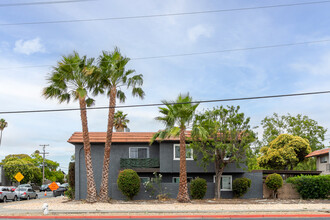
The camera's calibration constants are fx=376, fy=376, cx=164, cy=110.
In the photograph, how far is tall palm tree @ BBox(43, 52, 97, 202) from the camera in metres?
26.7

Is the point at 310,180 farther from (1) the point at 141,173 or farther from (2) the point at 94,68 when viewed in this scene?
(2) the point at 94,68

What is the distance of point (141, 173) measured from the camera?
32.0 meters

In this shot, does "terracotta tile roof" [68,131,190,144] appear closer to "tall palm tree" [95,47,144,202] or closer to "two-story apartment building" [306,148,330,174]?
"tall palm tree" [95,47,144,202]

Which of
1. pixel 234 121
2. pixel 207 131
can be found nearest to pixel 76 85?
pixel 207 131

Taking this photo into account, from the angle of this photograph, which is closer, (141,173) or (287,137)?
(141,173)

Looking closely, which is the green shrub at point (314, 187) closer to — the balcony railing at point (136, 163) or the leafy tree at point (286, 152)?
the balcony railing at point (136, 163)

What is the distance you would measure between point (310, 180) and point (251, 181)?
14.9 feet

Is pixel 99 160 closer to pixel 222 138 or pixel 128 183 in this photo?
pixel 128 183

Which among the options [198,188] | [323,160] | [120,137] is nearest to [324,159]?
[323,160]

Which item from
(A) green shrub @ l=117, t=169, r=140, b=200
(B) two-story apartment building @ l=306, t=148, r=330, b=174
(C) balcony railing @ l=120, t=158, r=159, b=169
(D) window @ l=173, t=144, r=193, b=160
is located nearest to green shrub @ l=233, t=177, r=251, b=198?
(D) window @ l=173, t=144, r=193, b=160

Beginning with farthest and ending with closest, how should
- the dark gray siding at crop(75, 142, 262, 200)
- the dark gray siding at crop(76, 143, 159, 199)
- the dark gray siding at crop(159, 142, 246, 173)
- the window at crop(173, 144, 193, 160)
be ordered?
the dark gray siding at crop(76, 143, 159, 199) → the window at crop(173, 144, 193, 160) → the dark gray siding at crop(159, 142, 246, 173) → the dark gray siding at crop(75, 142, 262, 200)

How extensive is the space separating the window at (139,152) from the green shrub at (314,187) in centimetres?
1270

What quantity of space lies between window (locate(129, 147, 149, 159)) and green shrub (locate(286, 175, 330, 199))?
1270 centimetres

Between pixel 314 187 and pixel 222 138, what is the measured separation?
8.08 m
